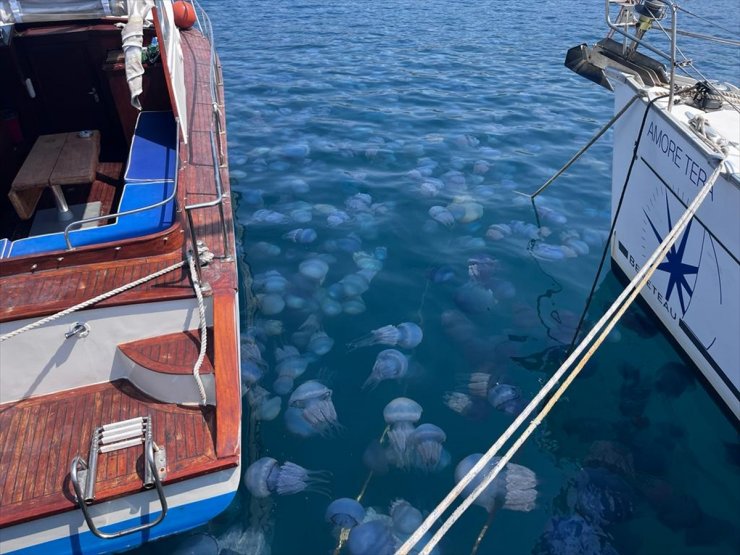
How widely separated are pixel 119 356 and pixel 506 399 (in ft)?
14.4

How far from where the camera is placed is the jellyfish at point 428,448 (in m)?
6.18

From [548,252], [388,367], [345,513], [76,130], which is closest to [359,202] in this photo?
Result: [548,252]

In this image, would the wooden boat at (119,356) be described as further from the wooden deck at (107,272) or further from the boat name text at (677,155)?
the boat name text at (677,155)

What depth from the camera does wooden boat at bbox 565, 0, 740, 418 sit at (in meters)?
6.14

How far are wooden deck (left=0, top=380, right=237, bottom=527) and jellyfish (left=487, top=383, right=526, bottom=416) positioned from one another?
11.0 feet

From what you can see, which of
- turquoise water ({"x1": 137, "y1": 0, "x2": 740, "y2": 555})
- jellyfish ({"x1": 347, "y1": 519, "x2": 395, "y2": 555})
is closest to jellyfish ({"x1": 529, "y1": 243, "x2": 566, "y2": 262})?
turquoise water ({"x1": 137, "y1": 0, "x2": 740, "y2": 555})

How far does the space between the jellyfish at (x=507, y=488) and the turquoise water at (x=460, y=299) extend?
115 millimetres

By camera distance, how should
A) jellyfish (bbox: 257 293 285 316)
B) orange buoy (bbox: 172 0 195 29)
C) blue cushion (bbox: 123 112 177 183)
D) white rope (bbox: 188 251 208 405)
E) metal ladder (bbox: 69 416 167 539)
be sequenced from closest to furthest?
1. metal ladder (bbox: 69 416 167 539)
2. white rope (bbox: 188 251 208 405)
3. blue cushion (bbox: 123 112 177 183)
4. jellyfish (bbox: 257 293 285 316)
5. orange buoy (bbox: 172 0 195 29)

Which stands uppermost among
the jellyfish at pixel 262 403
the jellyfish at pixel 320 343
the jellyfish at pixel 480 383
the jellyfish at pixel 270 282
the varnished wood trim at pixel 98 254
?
the varnished wood trim at pixel 98 254

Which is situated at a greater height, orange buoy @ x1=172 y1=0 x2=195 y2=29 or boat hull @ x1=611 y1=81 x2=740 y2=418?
orange buoy @ x1=172 y1=0 x2=195 y2=29

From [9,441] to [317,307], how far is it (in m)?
4.15

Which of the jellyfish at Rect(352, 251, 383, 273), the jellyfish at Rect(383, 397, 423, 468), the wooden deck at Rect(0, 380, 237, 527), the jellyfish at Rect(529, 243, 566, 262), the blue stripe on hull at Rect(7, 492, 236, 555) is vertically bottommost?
the jellyfish at Rect(383, 397, 423, 468)

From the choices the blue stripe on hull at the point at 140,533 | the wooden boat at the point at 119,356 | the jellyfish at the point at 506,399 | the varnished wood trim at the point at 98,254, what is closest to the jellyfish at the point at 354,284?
the wooden boat at the point at 119,356

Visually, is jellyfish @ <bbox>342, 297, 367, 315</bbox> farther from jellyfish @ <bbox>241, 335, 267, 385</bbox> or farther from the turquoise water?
jellyfish @ <bbox>241, 335, 267, 385</bbox>
